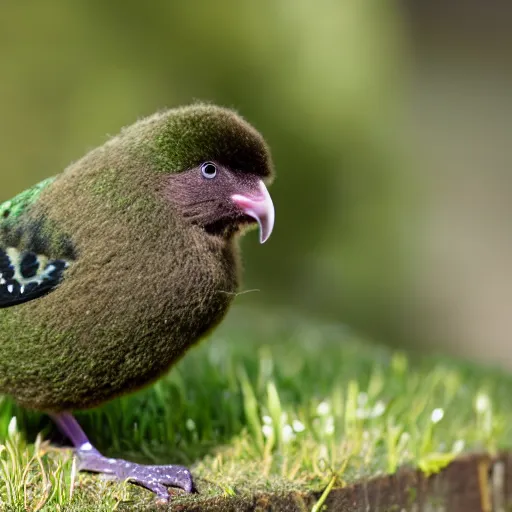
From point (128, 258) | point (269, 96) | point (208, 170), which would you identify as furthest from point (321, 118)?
point (128, 258)

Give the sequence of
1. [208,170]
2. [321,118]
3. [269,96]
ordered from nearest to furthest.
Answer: [208,170]
[269,96]
[321,118]

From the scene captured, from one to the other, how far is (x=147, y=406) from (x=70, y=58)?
3.88 metres

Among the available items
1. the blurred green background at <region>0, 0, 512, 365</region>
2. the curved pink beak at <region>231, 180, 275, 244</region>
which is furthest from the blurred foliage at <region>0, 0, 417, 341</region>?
the curved pink beak at <region>231, 180, 275, 244</region>

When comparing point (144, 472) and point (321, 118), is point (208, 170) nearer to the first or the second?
point (144, 472)

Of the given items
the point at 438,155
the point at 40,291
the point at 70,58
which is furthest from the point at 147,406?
the point at 438,155

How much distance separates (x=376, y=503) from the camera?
7.51 ft

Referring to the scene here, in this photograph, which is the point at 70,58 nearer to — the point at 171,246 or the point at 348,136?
the point at 348,136

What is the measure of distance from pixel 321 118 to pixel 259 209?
4.30 meters

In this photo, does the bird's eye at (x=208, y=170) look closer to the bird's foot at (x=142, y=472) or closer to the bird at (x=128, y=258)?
the bird at (x=128, y=258)

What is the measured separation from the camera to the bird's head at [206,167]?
1929 millimetres

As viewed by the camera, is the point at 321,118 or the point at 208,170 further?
the point at 321,118

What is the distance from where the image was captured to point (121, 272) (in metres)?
1.86

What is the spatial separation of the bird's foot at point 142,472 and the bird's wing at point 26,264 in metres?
0.53

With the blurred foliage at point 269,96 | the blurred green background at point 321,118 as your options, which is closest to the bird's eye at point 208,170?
the blurred foliage at point 269,96
